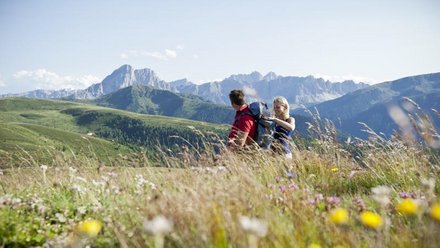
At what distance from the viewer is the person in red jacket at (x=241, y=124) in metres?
8.19

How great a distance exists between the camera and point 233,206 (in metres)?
3.08

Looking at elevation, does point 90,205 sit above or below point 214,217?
below

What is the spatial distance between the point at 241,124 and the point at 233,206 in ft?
17.8

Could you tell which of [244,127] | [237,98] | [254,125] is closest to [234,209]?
[244,127]

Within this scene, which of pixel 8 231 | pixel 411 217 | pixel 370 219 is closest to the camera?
pixel 370 219

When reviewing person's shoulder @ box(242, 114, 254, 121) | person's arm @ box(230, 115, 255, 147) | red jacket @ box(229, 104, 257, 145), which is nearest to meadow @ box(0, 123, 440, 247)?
person's arm @ box(230, 115, 255, 147)

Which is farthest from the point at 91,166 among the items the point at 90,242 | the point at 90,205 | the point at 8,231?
the point at 90,242

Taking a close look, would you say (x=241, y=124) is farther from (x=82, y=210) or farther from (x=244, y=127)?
(x=82, y=210)

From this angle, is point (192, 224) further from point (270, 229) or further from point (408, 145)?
point (408, 145)

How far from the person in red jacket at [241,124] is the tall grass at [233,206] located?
1.16m

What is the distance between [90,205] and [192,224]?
215cm

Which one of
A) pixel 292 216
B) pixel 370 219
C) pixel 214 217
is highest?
pixel 370 219

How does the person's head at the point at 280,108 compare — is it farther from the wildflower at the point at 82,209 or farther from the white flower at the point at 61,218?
the white flower at the point at 61,218

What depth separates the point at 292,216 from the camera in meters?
3.47
